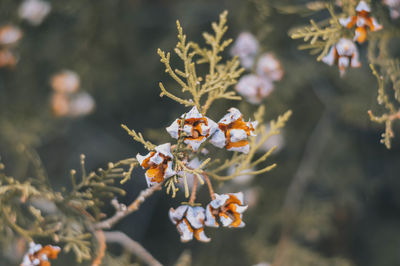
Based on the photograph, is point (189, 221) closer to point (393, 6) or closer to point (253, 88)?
point (253, 88)

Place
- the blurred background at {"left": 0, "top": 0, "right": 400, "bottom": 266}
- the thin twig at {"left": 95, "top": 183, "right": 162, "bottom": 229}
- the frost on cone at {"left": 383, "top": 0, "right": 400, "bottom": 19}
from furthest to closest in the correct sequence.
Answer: the blurred background at {"left": 0, "top": 0, "right": 400, "bottom": 266} → the frost on cone at {"left": 383, "top": 0, "right": 400, "bottom": 19} → the thin twig at {"left": 95, "top": 183, "right": 162, "bottom": 229}

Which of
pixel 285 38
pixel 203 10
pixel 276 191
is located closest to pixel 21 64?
pixel 203 10

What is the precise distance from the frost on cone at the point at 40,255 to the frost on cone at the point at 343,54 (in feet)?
3.20

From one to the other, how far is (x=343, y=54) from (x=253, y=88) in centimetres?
56

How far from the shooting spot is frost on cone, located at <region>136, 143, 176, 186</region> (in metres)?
0.85

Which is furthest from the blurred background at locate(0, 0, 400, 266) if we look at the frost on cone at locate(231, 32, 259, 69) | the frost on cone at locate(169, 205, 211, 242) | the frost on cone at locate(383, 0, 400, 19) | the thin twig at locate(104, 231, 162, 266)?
the frost on cone at locate(169, 205, 211, 242)

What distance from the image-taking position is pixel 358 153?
246 cm

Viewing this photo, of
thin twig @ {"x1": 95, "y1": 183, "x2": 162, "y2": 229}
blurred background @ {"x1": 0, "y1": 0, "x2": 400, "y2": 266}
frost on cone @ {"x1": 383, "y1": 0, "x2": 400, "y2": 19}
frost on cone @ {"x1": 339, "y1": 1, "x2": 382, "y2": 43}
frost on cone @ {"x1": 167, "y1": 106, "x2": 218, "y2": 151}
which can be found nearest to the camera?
frost on cone @ {"x1": 167, "y1": 106, "x2": 218, "y2": 151}

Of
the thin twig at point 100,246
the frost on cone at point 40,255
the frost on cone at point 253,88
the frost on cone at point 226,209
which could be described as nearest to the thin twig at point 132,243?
the thin twig at point 100,246

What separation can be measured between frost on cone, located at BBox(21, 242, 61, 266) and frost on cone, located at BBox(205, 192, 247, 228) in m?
0.44

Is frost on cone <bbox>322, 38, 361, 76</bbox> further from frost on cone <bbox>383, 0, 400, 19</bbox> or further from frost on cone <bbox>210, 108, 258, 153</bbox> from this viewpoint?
frost on cone <bbox>210, 108, 258, 153</bbox>

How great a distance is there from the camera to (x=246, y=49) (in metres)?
1.71

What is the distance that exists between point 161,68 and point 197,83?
58.8 inches

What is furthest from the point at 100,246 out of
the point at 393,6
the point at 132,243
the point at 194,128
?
the point at 393,6
